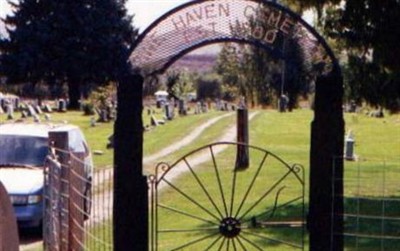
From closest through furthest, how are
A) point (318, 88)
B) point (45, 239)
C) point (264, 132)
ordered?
point (318, 88) < point (45, 239) < point (264, 132)

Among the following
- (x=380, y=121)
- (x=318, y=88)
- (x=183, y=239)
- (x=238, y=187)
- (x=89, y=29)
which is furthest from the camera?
(x=89, y=29)

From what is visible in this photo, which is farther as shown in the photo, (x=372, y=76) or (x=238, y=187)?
(x=238, y=187)

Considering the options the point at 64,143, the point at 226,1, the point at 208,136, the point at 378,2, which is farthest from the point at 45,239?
the point at 208,136

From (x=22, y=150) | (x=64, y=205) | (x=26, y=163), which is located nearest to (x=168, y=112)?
(x=22, y=150)

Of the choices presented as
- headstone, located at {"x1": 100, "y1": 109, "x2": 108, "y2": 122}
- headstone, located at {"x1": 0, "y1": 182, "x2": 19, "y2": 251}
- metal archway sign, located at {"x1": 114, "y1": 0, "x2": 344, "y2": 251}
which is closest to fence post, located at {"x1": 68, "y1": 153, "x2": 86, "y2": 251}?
metal archway sign, located at {"x1": 114, "y1": 0, "x2": 344, "y2": 251}

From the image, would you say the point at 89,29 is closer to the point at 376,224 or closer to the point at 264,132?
the point at 264,132

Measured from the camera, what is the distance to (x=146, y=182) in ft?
29.8

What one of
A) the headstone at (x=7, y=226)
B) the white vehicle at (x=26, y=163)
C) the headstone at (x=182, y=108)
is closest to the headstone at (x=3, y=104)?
the headstone at (x=182, y=108)

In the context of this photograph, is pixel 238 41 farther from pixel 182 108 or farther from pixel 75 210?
pixel 182 108

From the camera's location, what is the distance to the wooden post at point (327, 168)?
878cm

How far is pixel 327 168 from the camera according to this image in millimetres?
8766

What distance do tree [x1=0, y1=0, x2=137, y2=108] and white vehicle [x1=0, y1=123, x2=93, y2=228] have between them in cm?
4715

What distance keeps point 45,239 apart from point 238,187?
35.3ft

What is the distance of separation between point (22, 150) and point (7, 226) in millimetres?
8809
